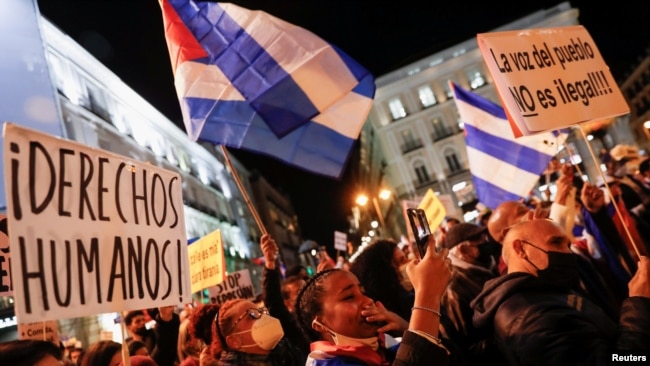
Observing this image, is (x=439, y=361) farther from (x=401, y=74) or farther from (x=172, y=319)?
(x=401, y=74)

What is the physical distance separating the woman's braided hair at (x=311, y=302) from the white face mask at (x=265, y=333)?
0.53 m

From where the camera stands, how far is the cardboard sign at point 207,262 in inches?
258

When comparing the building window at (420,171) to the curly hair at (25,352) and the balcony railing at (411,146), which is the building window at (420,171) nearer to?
the balcony railing at (411,146)

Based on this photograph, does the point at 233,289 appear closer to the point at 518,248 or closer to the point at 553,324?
the point at 518,248

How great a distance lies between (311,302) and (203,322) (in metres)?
1.13

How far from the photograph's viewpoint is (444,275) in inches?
80.8

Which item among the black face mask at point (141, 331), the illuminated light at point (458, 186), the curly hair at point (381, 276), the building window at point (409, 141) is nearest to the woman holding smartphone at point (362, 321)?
the curly hair at point (381, 276)

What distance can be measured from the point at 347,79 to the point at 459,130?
50.0 metres

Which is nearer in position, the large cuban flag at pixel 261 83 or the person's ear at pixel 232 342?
the person's ear at pixel 232 342

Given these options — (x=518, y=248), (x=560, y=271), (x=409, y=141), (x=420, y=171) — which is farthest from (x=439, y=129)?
(x=560, y=271)

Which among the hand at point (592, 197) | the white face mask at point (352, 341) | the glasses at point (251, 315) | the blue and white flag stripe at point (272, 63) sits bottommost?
the white face mask at point (352, 341)

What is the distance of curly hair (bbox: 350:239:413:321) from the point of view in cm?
389

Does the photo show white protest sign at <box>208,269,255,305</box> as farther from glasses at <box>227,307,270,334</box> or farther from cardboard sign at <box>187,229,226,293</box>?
glasses at <box>227,307,270,334</box>

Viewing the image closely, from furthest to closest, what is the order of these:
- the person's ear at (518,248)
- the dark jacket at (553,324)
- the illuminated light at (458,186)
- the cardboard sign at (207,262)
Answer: the illuminated light at (458,186)
the cardboard sign at (207,262)
the person's ear at (518,248)
the dark jacket at (553,324)
